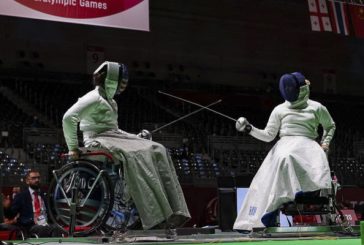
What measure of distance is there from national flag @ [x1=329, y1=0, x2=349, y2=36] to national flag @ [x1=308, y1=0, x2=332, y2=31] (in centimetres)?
8

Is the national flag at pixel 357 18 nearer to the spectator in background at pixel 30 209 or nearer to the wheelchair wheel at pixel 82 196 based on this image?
the spectator in background at pixel 30 209

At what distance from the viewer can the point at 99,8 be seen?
7.22 meters

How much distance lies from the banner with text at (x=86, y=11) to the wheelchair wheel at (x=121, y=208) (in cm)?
338

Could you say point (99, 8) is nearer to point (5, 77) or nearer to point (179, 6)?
point (5, 77)

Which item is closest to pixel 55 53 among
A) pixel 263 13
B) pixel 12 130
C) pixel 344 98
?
pixel 12 130

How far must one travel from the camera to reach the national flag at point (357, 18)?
944cm

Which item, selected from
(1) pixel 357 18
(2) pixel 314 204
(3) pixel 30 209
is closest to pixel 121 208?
(2) pixel 314 204

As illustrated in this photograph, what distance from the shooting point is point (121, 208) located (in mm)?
4027

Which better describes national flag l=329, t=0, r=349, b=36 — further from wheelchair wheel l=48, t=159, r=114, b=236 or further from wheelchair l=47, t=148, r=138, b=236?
wheelchair wheel l=48, t=159, r=114, b=236

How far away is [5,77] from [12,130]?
4.68 feet

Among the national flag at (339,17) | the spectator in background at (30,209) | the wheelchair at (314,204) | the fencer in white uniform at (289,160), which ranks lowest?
the spectator in background at (30,209)

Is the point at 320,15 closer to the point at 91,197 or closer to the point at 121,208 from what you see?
the point at 121,208

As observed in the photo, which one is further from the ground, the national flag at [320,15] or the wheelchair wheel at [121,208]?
the national flag at [320,15]

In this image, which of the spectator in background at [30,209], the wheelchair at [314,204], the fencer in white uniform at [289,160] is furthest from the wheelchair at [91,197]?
the spectator in background at [30,209]
